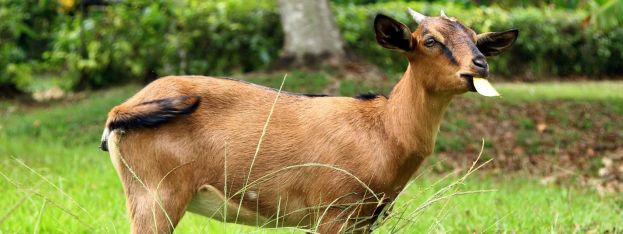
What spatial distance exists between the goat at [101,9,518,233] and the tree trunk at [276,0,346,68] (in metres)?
6.97

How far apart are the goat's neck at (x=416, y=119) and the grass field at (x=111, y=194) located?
22 centimetres

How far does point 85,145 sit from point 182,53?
3.12m

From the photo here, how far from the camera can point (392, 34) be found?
9.79ft

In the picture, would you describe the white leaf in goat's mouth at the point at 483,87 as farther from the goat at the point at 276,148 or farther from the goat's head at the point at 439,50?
the goat at the point at 276,148

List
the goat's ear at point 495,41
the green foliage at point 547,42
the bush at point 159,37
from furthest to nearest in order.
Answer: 1. the green foliage at point 547,42
2. the bush at point 159,37
3. the goat's ear at point 495,41

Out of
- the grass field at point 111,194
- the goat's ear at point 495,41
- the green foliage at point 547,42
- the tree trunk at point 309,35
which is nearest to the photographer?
the goat's ear at point 495,41

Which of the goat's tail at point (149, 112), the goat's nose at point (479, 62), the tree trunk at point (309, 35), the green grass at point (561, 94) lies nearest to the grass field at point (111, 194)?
the green grass at point (561, 94)

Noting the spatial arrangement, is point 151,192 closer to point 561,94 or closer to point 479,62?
point 479,62

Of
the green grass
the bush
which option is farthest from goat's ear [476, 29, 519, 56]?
the bush

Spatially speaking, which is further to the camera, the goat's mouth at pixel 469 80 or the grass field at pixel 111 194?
the grass field at pixel 111 194

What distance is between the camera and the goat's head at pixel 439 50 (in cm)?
291

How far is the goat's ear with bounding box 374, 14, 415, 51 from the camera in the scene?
116 inches

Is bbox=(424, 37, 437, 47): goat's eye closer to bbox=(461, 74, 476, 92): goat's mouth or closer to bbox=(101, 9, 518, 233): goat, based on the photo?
bbox=(101, 9, 518, 233): goat

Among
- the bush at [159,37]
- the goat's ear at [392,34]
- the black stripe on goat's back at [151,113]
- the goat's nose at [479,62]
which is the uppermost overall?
the goat's ear at [392,34]
